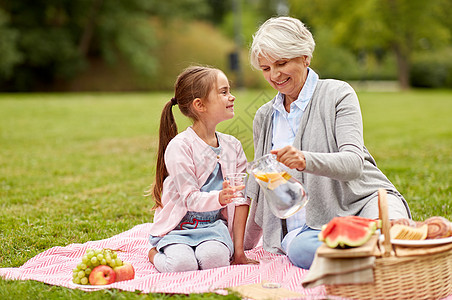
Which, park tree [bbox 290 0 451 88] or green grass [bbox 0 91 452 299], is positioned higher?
park tree [bbox 290 0 451 88]

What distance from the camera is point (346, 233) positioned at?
8.85 feet

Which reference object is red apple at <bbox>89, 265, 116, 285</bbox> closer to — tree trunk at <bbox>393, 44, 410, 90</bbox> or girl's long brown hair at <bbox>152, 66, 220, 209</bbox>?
girl's long brown hair at <bbox>152, 66, 220, 209</bbox>

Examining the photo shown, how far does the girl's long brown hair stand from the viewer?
12.1 ft

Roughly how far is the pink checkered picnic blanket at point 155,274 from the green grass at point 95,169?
0.32 ft

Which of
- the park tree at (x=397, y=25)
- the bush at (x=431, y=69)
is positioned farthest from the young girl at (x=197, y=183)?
the bush at (x=431, y=69)

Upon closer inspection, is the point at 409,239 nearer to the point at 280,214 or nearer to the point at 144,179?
the point at 280,214

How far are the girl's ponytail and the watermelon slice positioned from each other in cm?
147

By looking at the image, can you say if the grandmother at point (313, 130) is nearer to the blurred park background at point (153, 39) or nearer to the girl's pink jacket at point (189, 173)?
the girl's pink jacket at point (189, 173)

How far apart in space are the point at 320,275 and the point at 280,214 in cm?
45

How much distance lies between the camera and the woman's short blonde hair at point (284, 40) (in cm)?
333

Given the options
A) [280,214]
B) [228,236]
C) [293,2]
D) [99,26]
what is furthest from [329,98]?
[293,2]

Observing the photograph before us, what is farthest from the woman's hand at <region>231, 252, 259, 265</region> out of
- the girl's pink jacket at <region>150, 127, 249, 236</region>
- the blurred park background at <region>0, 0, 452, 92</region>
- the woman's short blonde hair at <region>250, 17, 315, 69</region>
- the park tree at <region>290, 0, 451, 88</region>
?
the park tree at <region>290, 0, 451, 88</region>

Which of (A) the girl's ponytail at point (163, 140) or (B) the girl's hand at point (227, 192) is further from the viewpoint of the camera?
(A) the girl's ponytail at point (163, 140)

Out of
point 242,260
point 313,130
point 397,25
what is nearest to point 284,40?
point 313,130
